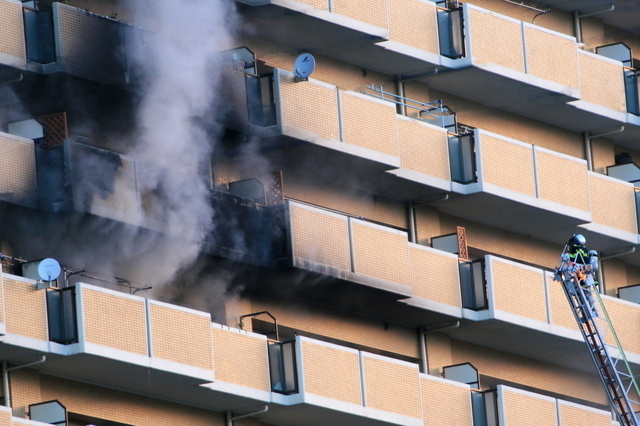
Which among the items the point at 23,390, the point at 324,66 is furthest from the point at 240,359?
the point at 324,66

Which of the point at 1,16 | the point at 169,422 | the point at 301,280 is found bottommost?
the point at 169,422

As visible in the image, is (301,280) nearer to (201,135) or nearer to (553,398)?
(201,135)

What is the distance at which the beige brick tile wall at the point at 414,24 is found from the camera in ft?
141

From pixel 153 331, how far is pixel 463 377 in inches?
378

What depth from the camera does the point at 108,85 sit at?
1439 inches

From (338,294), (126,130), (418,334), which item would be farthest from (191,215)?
(418,334)

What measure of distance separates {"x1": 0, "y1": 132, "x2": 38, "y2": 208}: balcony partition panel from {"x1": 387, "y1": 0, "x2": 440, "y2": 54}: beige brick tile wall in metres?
10.4

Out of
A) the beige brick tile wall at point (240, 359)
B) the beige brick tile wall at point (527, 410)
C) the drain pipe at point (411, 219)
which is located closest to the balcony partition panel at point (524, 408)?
the beige brick tile wall at point (527, 410)

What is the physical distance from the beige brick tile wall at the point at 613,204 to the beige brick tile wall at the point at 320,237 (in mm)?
8726

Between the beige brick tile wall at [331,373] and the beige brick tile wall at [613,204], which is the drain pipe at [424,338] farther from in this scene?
the beige brick tile wall at [613,204]

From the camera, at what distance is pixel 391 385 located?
40.2 meters

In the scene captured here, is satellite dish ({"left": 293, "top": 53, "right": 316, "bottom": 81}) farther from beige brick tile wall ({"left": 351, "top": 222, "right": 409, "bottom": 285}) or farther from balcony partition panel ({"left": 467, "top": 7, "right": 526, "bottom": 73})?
balcony partition panel ({"left": 467, "top": 7, "right": 526, "bottom": 73})

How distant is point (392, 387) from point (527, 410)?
3954 mm

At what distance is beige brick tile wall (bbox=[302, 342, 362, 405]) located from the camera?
1511 inches
